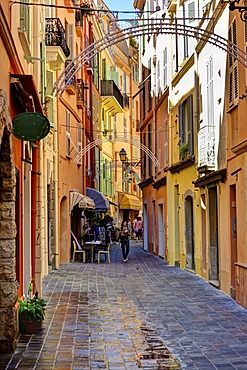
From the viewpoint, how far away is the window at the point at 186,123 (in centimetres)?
2095

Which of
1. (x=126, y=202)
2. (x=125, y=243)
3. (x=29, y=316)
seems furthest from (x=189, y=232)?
(x=126, y=202)

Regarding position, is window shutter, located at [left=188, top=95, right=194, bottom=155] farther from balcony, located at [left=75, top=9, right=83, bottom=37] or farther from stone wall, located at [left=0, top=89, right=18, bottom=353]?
stone wall, located at [left=0, top=89, right=18, bottom=353]

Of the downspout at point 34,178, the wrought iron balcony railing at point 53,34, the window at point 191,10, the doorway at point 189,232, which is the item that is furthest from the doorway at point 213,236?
the wrought iron balcony railing at point 53,34

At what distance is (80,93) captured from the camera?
28969 mm

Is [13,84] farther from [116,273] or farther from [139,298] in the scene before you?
[116,273]

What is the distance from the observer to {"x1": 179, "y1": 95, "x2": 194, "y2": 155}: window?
21.0 meters

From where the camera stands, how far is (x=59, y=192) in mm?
23969

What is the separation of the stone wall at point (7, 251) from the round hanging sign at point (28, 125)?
515mm

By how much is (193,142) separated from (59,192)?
5.68 meters

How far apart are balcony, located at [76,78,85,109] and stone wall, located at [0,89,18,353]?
19.1m

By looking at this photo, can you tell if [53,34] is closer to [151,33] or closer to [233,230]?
[151,33]

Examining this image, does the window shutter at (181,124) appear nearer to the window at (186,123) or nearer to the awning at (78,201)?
the window at (186,123)

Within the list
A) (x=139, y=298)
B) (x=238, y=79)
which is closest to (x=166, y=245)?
(x=139, y=298)

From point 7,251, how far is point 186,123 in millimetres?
13687
